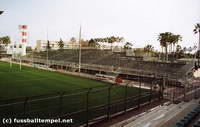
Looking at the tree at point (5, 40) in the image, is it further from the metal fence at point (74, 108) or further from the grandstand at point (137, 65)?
the metal fence at point (74, 108)

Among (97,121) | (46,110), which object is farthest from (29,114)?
(97,121)

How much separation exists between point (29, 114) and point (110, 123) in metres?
5.36

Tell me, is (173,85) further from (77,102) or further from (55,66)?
(55,66)

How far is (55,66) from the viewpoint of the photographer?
5078 cm

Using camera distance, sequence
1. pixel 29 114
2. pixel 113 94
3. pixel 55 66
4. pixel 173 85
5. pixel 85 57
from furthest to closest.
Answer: pixel 85 57, pixel 55 66, pixel 173 85, pixel 113 94, pixel 29 114

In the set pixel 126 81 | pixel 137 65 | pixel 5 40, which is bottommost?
pixel 126 81

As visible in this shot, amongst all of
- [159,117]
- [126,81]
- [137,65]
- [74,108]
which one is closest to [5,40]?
[137,65]

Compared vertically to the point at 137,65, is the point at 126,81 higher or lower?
lower

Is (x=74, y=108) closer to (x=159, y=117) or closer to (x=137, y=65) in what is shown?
(x=159, y=117)

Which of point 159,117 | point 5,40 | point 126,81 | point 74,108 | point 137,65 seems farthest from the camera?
point 5,40

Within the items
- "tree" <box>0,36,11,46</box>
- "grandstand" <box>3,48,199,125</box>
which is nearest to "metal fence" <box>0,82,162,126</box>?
"grandstand" <box>3,48,199,125</box>

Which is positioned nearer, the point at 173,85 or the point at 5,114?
the point at 5,114

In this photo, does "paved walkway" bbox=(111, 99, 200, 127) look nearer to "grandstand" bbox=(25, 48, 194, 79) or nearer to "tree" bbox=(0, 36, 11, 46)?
"grandstand" bbox=(25, 48, 194, 79)

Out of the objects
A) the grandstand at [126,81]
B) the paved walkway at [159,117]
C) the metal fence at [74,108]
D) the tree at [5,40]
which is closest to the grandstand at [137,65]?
the grandstand at [126,81]
